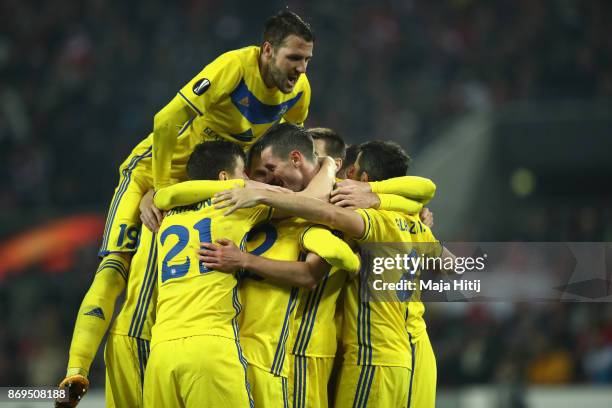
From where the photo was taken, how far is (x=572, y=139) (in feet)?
39.2

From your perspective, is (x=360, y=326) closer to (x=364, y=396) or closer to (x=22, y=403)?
(x=364, y=396)

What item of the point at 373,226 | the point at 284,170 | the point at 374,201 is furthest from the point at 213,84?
the point at 373,226

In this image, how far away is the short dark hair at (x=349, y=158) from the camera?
5195mm

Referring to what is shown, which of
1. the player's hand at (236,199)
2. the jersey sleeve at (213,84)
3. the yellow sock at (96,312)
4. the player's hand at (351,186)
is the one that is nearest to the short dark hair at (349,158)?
the player's hand at (351,186)

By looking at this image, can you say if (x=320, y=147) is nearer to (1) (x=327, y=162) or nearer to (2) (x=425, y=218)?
(1) (x=327, y=162)

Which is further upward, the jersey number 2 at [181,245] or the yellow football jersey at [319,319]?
the jersey number 2 at [181,245]

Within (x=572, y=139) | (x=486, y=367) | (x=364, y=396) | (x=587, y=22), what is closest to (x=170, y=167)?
(x=364, y=396)

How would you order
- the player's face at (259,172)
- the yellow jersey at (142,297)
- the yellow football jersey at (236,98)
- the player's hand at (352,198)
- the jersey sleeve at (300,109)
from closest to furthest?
the player's hand at (352,198) < the player's face at (259,172) < the yellow jersey at (142,297) < the yellow football jersey at (236,98) < the jersey sleeve at (300,109)

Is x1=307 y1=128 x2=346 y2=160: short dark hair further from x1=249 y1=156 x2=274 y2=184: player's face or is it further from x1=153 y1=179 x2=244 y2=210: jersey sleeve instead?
x1=153 y1=179 x2=244 y2=210: jersey sleeve

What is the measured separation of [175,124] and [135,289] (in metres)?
0.86

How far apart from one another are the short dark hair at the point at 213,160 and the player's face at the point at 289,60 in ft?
2.20

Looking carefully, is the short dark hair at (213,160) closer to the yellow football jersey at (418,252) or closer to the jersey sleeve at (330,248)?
the jersey sleeve at (330,248)

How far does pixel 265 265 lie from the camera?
435 centimetres

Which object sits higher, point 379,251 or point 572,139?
point 572,139
